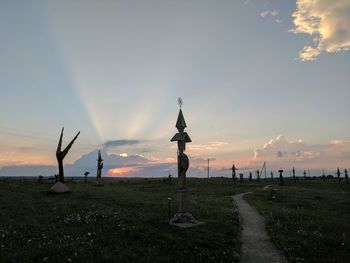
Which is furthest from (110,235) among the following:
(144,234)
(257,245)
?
(257,245)

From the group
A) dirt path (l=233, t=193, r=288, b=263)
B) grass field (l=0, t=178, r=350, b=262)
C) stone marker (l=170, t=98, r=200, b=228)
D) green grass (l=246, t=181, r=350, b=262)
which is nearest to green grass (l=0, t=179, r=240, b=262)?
grass field (l=0, t=178, r=350, b=262)

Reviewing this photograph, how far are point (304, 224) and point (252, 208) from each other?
9.70 metres

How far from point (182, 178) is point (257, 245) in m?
7.44

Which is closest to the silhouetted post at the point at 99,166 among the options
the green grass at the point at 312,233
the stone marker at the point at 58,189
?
the stone marker at the point at 58,189

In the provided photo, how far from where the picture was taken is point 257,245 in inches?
821

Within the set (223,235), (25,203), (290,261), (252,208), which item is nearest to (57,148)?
(25,203)

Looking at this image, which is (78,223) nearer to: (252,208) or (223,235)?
(223,235)

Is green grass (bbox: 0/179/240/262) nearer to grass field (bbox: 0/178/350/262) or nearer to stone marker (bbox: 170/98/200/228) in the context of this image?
grass field (bbox: 0/178/350/262)

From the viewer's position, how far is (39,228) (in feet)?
76.6

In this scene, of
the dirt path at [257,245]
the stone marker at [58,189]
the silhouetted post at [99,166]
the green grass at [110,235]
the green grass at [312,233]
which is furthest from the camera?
the silhouetted post at [99,166]

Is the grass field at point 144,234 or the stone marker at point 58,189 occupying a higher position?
the stone marker at point 58,189

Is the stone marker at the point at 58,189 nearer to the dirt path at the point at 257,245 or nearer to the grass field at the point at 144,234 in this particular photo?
the grass field at the point at 144,234

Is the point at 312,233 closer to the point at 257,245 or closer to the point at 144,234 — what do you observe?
the point at 257,245

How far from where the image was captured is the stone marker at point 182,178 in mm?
25031
